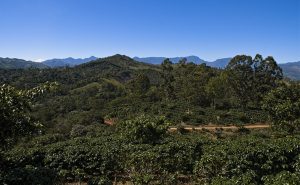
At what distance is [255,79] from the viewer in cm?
7062

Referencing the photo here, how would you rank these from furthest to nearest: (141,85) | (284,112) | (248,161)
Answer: (141,85) < (284,112) < (248,161)

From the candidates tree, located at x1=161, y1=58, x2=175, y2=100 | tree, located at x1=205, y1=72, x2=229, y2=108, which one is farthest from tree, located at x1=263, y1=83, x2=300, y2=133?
tree, located at x1=161, y1=58, x2=175, y2=100

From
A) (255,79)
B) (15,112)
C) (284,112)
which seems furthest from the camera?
(255,79)

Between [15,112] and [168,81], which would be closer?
[15,112]

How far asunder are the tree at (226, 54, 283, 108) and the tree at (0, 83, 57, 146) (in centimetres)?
5828

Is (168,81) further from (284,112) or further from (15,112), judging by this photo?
(15,112)

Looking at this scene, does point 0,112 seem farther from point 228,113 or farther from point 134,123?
point 228,113

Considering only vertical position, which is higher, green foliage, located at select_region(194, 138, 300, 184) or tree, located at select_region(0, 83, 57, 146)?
tree, located at select_region(0, 83, 57, 146)

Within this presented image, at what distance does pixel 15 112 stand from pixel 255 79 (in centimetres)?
6157

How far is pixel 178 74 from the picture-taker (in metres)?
84.9

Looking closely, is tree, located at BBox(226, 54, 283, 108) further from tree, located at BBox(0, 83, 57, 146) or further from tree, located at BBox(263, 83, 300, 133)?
tree, located at BBox(0, 83, 57, 146)

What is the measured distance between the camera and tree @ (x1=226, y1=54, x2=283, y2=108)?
6981 centimetres

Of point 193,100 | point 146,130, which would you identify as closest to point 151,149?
point 146,130

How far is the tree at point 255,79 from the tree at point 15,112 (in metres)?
58.3
